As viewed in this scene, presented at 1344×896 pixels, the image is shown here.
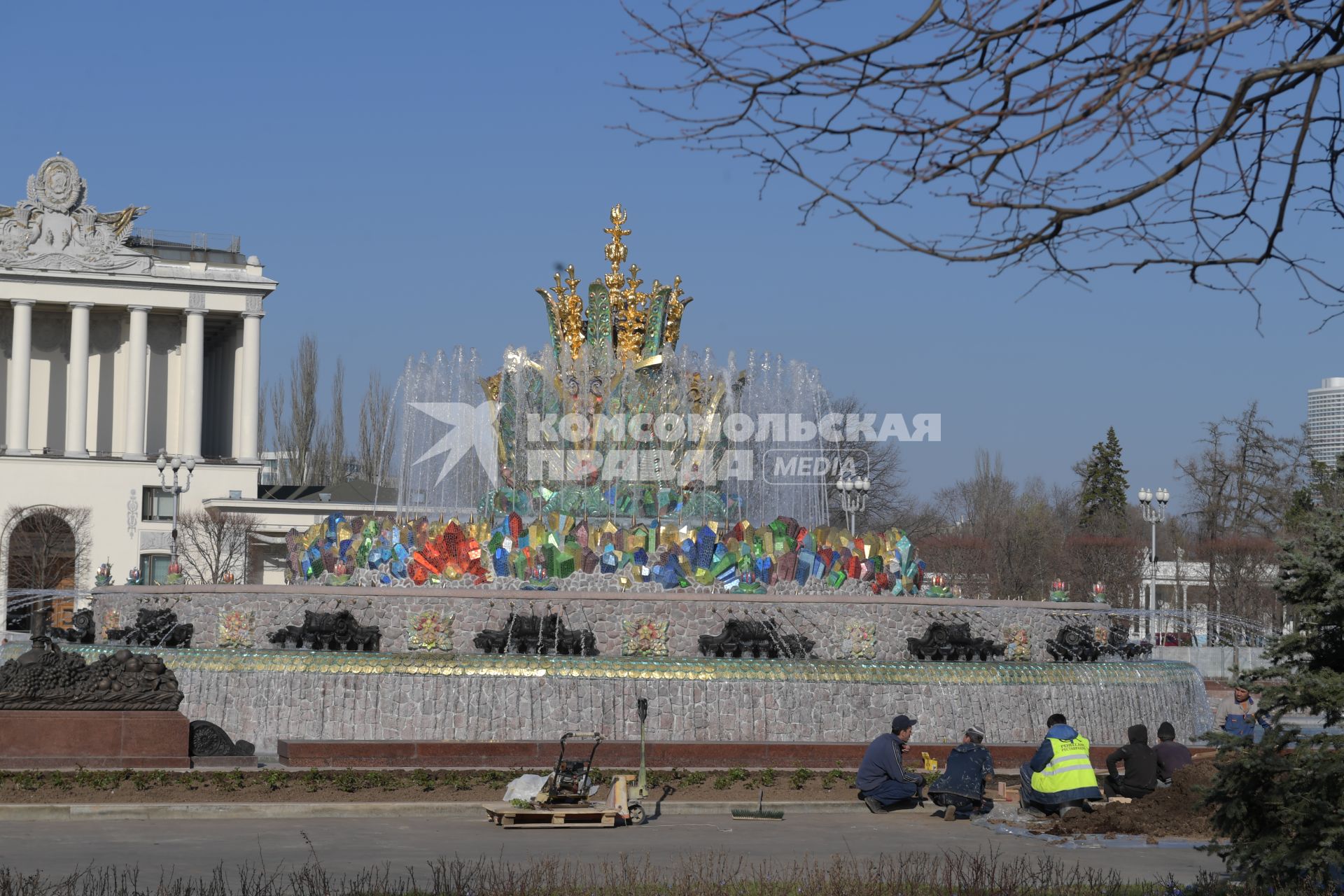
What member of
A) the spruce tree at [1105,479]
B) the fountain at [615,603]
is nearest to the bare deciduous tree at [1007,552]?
the spruce tree at [1105,479]

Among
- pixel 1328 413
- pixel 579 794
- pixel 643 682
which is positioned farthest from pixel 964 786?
pixel 1328 413

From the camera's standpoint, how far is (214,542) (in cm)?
5881

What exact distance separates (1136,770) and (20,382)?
185 ft

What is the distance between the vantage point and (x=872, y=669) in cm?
2362

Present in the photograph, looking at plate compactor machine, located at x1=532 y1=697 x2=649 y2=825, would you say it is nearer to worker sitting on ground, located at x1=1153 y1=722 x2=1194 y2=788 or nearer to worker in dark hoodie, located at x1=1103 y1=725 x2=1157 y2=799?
worker in dark hoodie, located at x1=1103 y1=725 x2=1157 y2=799

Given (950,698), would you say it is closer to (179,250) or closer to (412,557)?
(412,557)

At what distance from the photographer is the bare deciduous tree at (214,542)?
2293 inches

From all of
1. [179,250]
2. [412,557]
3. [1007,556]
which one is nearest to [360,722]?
[412,557]

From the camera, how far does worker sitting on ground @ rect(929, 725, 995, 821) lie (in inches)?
667

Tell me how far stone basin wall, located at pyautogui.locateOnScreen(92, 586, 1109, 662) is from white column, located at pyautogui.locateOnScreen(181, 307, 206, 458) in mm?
40865

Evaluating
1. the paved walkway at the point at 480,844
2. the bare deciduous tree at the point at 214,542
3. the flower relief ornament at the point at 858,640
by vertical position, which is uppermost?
the bare deciduous tree at the point at 214,542

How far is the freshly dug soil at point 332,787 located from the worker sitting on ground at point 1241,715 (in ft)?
13.5

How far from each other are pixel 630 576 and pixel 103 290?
45600 mm

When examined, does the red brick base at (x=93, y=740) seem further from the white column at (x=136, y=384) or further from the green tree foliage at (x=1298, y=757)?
the white column at (x=136, y=384)
